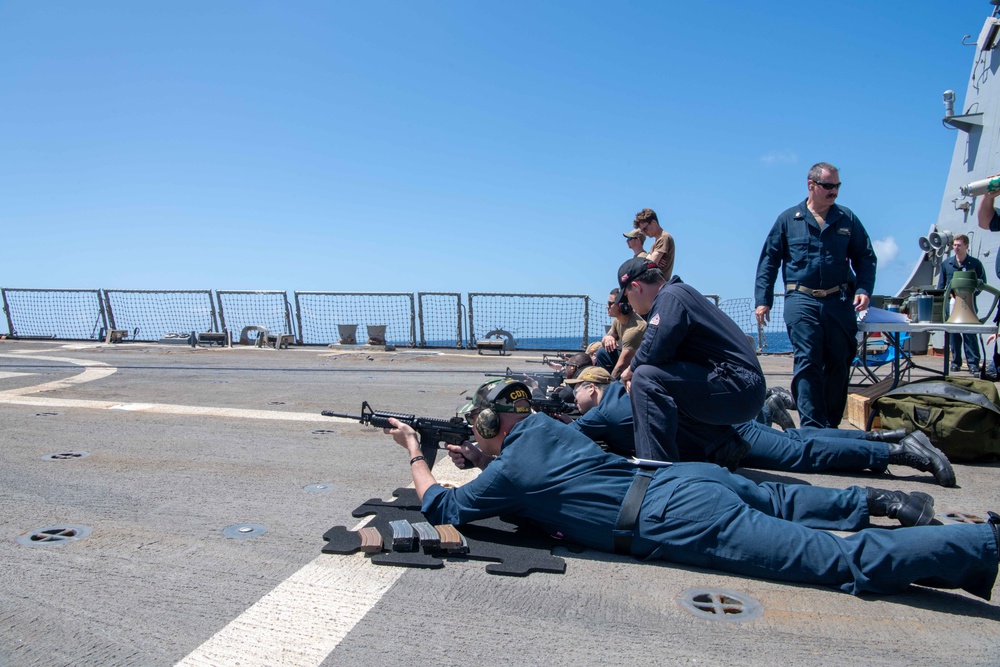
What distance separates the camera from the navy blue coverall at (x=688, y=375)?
3.86 m

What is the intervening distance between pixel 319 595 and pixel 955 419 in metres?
4.42

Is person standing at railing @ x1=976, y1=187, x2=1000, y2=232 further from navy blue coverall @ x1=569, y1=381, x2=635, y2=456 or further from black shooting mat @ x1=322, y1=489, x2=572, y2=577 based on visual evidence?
black shooting mat @ x1=322, y1=489, x2=572, y2=577

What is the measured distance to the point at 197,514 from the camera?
3746 mm

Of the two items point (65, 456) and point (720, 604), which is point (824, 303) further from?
point (65, 456)

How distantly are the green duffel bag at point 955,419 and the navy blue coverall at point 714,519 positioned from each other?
6.73ft

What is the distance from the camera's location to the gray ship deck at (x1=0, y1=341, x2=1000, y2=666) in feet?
7.43

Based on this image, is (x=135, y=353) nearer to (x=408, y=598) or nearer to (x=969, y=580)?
(x=408, y=598)

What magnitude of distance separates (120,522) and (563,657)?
2588 millimetres

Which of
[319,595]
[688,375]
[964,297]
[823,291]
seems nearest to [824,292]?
[823,291]

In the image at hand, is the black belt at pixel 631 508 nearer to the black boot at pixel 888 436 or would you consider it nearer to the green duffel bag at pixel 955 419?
the black boot at pixel 888 436

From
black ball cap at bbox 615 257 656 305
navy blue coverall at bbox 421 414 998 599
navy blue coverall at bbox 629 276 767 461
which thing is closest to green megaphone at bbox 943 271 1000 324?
navy blue coverall at bbox 629 276 767 461

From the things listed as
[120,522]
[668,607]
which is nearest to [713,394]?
[668,607]

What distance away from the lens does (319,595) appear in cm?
269

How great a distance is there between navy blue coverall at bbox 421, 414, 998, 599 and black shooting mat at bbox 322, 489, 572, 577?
160 millimetres
